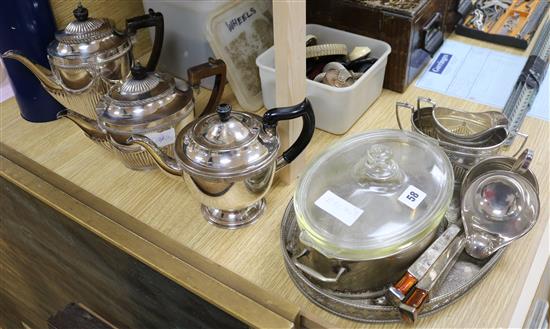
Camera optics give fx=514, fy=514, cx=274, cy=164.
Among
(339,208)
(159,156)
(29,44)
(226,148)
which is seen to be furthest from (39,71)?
(339,208)

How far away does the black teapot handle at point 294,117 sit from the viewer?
680mm

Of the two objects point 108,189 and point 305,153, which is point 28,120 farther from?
point 305,153

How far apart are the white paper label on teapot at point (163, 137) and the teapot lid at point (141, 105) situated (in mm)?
11

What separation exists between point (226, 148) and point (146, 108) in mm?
177

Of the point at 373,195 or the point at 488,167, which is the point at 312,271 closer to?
the point at 373,195

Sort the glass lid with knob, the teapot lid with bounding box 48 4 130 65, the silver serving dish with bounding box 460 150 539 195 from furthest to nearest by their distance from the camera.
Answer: the teapot lid with bounding box 48 4 130 65
the silver serving dish with bounding box 460 150 539 195
the glass lid with knob

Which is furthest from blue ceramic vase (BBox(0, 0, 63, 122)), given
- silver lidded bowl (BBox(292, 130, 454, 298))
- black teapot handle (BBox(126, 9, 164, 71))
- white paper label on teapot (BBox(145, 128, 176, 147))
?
silver lidded bowl (BBox(292, 130, 454, 298))

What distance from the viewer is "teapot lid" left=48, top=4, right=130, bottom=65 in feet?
2.71

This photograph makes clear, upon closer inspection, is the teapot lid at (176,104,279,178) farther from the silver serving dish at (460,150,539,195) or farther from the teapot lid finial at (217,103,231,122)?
the silver serving dish at (460,150,539,195)

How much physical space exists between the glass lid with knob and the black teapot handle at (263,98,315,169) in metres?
0.04

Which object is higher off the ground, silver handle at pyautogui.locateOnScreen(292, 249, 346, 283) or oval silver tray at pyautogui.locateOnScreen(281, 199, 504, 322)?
silver handle at pyautogui.locateOnScreen(292, 249, 346, 283)

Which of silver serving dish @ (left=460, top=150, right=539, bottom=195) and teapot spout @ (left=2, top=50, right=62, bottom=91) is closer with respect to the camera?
silver serving dish @ (left=460, top=150, right=539, bottom=195)

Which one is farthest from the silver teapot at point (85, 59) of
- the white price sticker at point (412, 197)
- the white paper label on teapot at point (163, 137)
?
the white price sticker at point (412, 197)

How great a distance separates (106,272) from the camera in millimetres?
821
